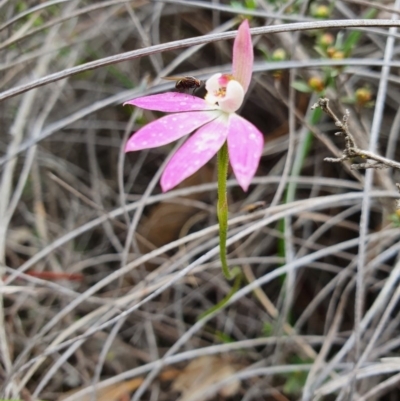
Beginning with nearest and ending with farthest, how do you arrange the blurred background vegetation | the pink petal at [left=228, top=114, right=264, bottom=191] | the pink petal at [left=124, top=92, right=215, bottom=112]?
the pink petal at [left=228, top=114, right=264, bottom=191], the pink petal at [left=124, top=92, right=215, bottom=112], the blurred background vegetation

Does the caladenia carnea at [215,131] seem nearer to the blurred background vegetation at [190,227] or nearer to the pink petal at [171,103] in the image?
the pink petal at [171,103]

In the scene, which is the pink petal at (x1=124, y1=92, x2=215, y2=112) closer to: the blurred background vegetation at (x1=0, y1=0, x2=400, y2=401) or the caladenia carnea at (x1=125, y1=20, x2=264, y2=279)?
the caladenia carnea at (x1=125, y1=20, x2=264, y2=279)

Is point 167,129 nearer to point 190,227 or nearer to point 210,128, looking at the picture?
point 210,128

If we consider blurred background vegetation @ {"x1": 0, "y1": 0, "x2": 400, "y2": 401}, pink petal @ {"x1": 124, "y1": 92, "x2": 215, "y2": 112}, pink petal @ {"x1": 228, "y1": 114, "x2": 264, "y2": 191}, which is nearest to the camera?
pink petal @ {"x1": 228, "y1": 114, "x2": 264, "y2": 191}

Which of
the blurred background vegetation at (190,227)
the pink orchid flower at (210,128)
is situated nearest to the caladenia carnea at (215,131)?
the pink orchid flower at (210,128)

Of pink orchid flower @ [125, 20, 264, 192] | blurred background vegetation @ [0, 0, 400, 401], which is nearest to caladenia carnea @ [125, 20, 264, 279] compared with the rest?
pink orchid flower @ [125, 20, 264, 192]

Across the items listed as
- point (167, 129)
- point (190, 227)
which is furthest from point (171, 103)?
point (190, 227)

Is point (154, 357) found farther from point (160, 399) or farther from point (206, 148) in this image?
point (206, 148)
